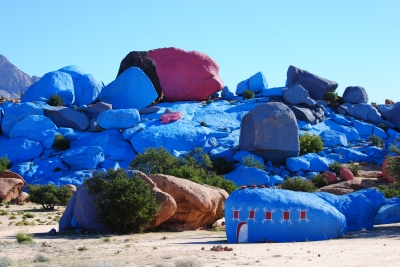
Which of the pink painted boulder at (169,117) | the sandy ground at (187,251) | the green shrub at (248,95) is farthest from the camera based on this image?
the green shrub at (248,95)

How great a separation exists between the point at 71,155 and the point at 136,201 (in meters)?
19.9

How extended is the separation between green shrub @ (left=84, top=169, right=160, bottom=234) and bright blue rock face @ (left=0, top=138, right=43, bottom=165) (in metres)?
21.0

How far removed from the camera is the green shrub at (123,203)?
17875mm

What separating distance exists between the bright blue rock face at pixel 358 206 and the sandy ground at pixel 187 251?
1.50ft

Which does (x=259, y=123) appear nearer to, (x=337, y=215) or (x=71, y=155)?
(x=71, y=155)

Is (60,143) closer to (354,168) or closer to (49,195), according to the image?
(49,195)

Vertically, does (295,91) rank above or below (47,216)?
above

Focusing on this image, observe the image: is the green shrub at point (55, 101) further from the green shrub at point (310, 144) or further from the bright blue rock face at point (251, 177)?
the green shrub at point (310, 144)

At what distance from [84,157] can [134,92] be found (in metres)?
8.94

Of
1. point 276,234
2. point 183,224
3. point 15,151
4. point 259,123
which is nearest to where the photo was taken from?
point 276,234

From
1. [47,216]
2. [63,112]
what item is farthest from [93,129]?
[47,216]

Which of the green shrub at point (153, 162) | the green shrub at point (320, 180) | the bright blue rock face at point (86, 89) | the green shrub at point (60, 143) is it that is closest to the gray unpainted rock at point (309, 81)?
the bright blue rock face at point (86, 89)

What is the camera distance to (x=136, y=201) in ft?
58.4

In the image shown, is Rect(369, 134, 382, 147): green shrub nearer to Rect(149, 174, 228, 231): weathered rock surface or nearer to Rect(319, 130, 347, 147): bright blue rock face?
Rect(319, 130, 347, 147): bright blue rock face
